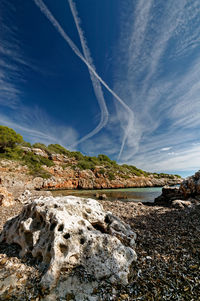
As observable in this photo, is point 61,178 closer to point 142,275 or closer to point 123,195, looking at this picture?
point 123,195

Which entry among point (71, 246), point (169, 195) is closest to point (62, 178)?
point (169, 195)

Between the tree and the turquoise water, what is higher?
the tree

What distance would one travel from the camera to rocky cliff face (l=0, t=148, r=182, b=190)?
3055 centimetres

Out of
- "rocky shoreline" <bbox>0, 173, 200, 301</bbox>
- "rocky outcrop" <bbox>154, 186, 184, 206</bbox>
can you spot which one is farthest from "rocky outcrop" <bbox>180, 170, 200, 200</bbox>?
"rocky shoreline" <bbox>0, 173, 200, 301</bbox>

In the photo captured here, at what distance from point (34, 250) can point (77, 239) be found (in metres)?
1.25

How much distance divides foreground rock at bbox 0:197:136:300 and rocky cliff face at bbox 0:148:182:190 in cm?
2736

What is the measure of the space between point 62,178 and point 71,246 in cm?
4136

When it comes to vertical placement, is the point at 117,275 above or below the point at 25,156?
below

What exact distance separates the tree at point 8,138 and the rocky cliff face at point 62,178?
4.60 meters

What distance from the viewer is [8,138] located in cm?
3925

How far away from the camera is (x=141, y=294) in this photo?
99.6 inches

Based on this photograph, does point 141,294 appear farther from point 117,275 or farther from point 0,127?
point 0,127

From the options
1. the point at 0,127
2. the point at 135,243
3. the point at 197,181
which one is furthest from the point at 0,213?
the point at 0,127

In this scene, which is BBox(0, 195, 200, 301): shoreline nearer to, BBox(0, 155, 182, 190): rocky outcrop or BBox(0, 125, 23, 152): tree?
BBox(0, 155, 182, 190): rocky outcrop
